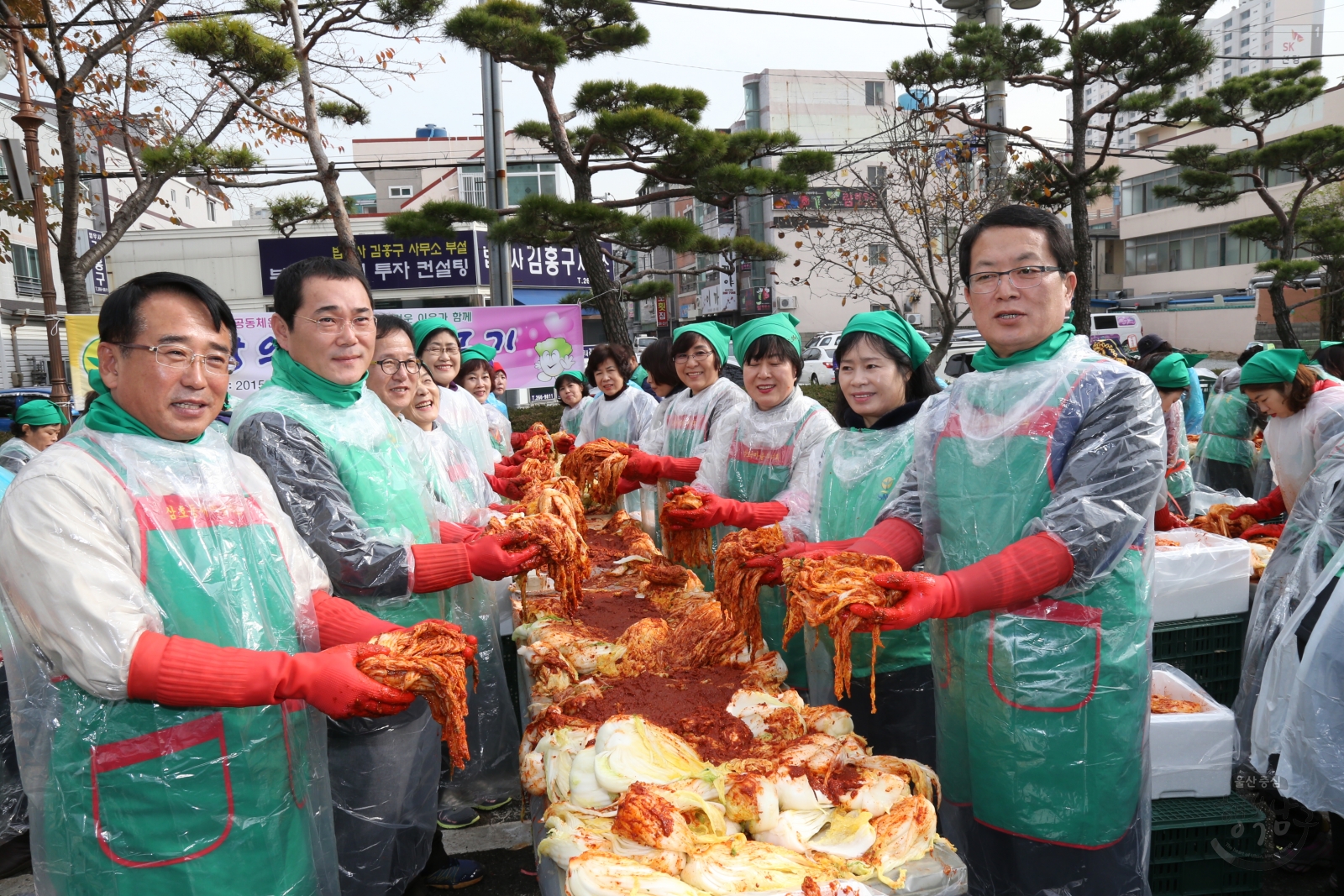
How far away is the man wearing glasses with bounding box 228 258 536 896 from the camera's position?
2.47 meters

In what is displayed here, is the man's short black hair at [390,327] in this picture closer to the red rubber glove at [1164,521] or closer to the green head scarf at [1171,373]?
the red rubber glove at [1164,521]

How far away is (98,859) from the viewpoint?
1801 mm

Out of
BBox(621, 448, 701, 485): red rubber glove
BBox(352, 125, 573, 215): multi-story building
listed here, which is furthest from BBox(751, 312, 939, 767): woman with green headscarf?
BBox(352, 125, 573, 215): multi-story building

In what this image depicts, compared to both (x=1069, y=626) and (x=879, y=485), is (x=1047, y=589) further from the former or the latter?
(x=879, y=485)

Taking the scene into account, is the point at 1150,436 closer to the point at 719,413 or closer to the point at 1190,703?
the point at 1190,703

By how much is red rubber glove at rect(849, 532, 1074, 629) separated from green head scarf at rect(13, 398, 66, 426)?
5554mm

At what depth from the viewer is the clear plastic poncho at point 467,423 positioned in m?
5.18

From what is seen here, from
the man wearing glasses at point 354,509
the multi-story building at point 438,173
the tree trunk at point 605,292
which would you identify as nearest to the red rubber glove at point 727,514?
the man wearing glasses at point 354,509

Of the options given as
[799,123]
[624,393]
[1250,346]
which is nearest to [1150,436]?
[624,393]

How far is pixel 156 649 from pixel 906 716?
91.7 inches

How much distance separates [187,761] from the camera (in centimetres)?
185

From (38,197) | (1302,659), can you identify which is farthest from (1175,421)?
(38,197)

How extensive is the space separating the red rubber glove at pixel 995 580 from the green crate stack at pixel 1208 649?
81.4 inches

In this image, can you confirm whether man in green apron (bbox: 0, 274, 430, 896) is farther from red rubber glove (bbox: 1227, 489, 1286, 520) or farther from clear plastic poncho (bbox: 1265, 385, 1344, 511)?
red rubber glove (bbox: 1227, 489, 1286, 520)
